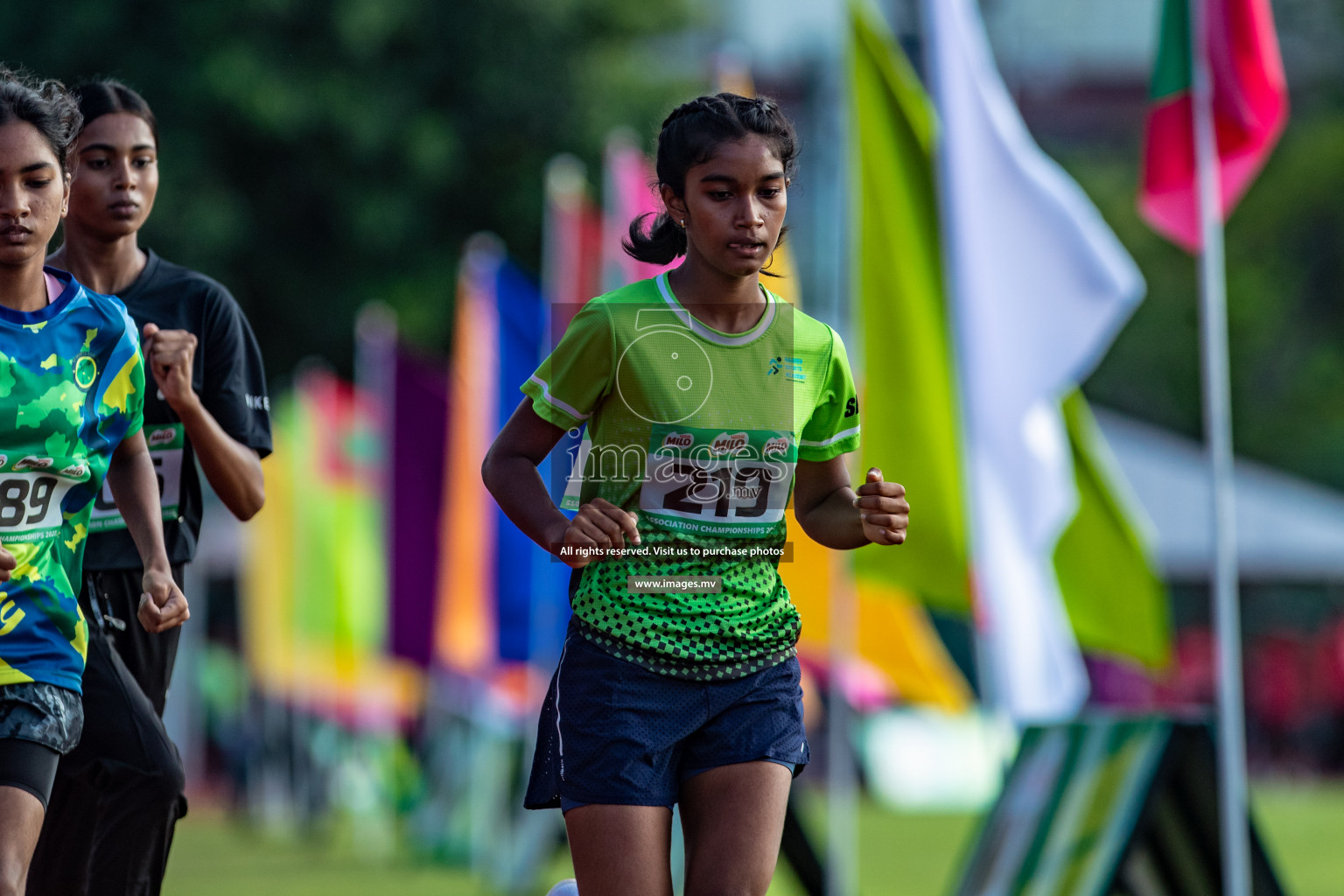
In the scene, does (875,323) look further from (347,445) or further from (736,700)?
(347,445)

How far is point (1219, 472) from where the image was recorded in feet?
24.2

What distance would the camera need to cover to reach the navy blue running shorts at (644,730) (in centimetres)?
384

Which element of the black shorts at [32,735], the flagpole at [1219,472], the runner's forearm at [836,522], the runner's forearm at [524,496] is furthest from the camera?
the flagpole at [1219,472]

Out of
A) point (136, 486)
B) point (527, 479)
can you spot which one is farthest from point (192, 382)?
point (527, 479)

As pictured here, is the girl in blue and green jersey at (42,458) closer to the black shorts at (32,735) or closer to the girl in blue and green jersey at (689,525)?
the black shorts at (32,735)

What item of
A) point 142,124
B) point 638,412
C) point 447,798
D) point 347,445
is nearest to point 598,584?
point 638,412

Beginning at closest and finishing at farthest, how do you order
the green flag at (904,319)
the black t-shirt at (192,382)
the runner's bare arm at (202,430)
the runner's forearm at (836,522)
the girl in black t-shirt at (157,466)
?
1. the runner's forearm at (836,522)
2. the runner's bare arm at (202,430)
3. the girl in black t-shirt at (157,466)
4. the black t-shirt at (192,382)
5. the green flag at (904,319)

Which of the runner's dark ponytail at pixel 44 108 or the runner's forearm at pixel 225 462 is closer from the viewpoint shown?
the runner's dark ponytail at pixel 44 108

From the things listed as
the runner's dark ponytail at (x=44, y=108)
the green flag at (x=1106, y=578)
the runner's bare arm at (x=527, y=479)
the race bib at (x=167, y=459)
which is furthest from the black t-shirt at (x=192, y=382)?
the green flag at (x=1106, y=578)

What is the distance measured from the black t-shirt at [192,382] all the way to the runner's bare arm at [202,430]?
0.06m

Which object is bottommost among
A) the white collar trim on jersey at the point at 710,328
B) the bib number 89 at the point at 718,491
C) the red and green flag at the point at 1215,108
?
the bib number 89 at the point at 718,491

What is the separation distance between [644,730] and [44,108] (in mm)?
1731

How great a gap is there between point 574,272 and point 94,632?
852cm

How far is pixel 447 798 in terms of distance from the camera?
16.3 meters
